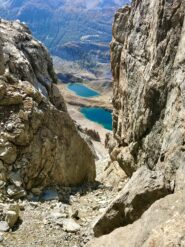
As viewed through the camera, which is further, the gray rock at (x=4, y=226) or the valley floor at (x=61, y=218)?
the gray rock at (x=4, y=226)

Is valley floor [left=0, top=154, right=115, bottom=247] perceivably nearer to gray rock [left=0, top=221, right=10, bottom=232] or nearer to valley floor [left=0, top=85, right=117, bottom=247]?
valley floor [left=0, top=85, right=117, bottom=247]

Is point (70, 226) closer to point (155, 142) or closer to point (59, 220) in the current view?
point (59, 220)

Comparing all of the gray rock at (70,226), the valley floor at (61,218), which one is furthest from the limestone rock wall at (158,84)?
the gray rock at (70,226)

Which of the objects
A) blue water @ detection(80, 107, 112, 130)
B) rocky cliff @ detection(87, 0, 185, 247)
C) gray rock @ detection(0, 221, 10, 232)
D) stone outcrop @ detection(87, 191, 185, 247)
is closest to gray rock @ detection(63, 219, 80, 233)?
gray rock @ detection(0, 221, 10, 232)

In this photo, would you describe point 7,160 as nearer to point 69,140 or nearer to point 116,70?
point 69,140

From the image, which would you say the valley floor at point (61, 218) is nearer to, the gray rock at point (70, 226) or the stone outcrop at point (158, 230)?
the gray rock at point (70, 226)
